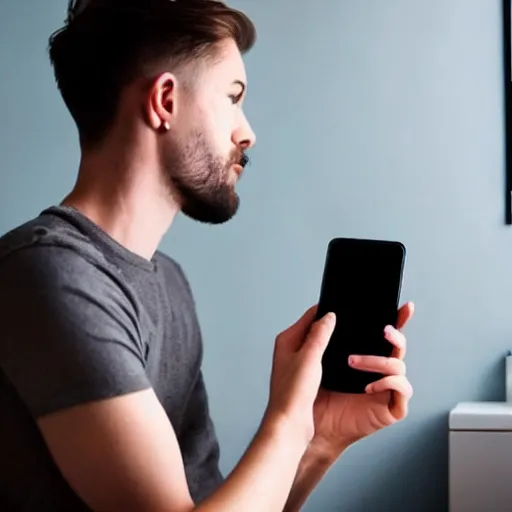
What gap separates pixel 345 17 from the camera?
1.50 metres

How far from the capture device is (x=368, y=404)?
33.0 inches

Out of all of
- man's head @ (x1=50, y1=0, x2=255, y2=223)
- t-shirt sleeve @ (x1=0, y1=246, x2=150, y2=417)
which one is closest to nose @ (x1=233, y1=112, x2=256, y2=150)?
man's head @ (x1=50, y1=0, x2=255, y2=223)

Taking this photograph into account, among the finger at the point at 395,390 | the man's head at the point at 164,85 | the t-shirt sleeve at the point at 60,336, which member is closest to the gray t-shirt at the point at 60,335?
the t-shirt sleeve at the point at 60,336

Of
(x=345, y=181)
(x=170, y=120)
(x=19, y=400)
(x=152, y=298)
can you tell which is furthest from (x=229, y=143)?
(x=345, y=181)

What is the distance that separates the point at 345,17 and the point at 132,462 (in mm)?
1130

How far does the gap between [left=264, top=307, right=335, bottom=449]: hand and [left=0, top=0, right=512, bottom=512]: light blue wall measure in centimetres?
73

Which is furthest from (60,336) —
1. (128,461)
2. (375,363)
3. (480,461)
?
(480,461)

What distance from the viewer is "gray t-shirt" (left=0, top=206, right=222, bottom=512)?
0.58 meters

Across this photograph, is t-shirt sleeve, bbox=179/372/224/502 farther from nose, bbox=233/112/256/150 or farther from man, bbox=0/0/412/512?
nose, bbox=233/112/256/150

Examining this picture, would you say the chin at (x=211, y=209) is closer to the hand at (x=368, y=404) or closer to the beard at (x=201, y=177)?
the beard at (x=201, y=177)

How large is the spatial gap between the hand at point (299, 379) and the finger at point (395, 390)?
79 millimetres

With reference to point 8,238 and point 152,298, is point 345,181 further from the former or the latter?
point 8,238

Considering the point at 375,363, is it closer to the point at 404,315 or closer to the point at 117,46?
the point at 404,315

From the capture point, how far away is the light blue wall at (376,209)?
1.45m
